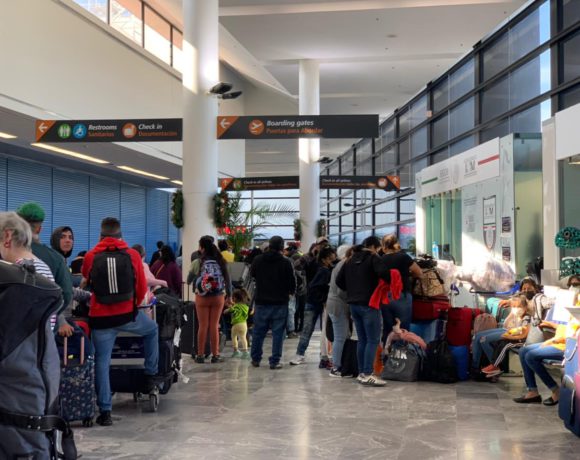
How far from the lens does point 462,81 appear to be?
19516mm

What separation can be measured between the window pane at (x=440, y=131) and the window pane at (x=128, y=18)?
804 cm

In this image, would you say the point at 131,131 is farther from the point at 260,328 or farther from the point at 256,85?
the point at 256,85

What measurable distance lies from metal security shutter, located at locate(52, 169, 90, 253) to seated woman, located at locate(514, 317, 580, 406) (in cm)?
1483

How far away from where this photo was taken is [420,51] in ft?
67.8

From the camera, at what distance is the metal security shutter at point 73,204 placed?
1989 centimetres

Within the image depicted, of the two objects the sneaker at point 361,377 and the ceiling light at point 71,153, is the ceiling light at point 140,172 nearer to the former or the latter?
the ceiling light at point 71,153

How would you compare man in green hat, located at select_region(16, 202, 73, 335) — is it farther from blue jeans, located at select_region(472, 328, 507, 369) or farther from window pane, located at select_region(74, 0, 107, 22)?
window pane, located at select_region(74, 0, 107, 22)

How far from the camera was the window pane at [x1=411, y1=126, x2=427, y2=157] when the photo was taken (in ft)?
75.4

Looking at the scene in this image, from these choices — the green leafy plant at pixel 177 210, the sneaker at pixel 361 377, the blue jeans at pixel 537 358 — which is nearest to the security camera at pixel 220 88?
the green leafy plant at pixel 177 210

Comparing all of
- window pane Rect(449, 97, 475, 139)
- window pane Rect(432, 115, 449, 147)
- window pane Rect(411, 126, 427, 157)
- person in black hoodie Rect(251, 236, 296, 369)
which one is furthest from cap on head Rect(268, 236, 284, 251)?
window pane Rect(411, 126, 427, 157)

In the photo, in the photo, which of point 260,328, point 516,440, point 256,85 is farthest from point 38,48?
point 256,85

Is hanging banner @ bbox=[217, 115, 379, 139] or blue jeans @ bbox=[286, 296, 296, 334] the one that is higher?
hanging banner @ bbox=[217, 115, 379, 139]

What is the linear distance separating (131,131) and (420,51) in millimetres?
9724

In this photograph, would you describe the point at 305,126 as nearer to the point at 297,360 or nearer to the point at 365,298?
the point at 297,360
